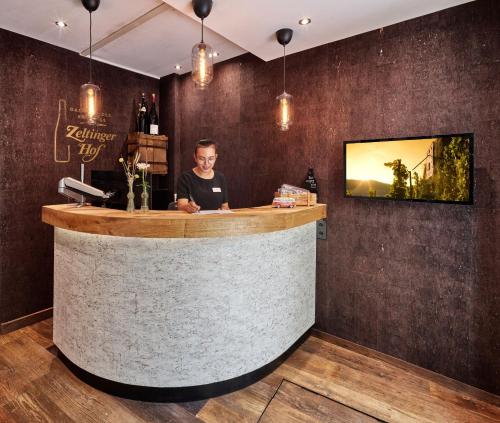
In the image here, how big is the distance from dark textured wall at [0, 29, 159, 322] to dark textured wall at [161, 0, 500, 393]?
2076 millimetres

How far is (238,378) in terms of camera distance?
7.30 ft

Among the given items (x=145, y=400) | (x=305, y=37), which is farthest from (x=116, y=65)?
(x=145, y=400)

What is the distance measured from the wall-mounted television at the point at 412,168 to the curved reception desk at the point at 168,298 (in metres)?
0.88

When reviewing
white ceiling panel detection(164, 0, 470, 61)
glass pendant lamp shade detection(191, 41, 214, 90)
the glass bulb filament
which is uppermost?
white ceiling panel detection(164, 0, 470, 61)

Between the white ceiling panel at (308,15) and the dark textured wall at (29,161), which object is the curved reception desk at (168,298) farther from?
the white ceiling panel at (308,15)

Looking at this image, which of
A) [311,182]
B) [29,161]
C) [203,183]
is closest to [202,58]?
[203,183]

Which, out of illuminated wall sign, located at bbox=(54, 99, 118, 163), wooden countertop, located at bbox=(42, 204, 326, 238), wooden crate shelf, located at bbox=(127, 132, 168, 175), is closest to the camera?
wooden countertop, located at bbox=(42, 204, 326, 238)

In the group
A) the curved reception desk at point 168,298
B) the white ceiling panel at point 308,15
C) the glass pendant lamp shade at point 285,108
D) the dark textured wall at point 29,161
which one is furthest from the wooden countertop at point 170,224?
the white ceiling panel at point 308,15

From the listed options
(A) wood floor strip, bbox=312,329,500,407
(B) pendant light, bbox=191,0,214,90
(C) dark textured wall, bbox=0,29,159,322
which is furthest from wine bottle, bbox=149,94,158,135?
(A) wood floor strip, bbox=312,329,500,407

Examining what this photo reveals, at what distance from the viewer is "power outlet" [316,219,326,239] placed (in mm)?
3057

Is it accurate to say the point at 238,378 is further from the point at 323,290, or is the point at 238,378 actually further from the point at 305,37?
the point at 305,37

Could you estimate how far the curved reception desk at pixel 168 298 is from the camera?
199cm

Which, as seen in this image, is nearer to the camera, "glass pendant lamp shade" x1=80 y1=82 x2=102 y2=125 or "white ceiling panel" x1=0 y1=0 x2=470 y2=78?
"white ceiling panel" x1=0 y1=0 x2=470 y2=78

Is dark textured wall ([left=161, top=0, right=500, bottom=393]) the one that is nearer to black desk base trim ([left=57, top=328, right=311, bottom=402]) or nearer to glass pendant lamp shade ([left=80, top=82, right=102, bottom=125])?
black desk base trim ([left=57, top=328, right=311, bottom=402])
